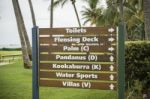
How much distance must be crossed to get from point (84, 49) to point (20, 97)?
196 inches

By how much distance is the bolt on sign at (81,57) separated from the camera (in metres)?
8.98

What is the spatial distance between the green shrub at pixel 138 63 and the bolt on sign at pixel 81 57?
423 cm

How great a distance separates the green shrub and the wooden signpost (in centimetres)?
424

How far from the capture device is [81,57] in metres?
9.09

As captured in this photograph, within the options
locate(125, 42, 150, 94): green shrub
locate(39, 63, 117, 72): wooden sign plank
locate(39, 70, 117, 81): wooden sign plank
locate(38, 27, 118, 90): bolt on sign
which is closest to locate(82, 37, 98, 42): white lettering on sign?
locate(38, 27, 118, 90): bolt on sign

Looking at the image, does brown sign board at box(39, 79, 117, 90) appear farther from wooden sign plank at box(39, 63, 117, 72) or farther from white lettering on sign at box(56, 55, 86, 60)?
white lettering on sign at box(56, 55, 86, 60)

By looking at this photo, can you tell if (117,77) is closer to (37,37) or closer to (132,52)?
(37,37)

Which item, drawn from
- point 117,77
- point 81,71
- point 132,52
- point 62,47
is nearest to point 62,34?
point 62,47

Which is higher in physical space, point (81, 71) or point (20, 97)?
point (81, 71)

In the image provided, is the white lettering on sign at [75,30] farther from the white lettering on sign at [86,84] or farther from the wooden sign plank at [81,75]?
the white lettering on sign at [86,84]

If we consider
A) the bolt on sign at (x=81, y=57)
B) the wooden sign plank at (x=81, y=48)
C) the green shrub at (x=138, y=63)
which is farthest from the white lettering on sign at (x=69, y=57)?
the green shrub at (x=138, y=63)

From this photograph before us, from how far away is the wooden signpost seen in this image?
898 centimetres

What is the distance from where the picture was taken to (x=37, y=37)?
9555 millimetres

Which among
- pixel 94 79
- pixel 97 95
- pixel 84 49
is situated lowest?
pixel 97 95
